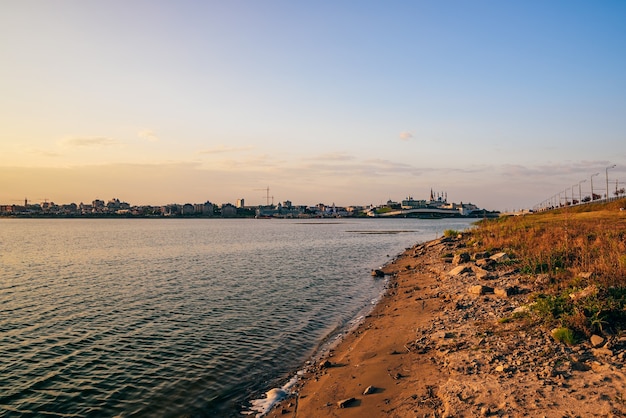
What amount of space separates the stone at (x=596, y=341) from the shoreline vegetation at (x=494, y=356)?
29 millimetres

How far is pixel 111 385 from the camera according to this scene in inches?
543

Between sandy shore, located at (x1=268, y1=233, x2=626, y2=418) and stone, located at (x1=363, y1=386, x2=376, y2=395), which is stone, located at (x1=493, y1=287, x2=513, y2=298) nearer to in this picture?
sandy shore, located at (x1=268, y1=233, x2=626, y2=418)

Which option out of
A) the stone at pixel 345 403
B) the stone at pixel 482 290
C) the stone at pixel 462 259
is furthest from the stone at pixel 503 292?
the stone at pixel 462 259

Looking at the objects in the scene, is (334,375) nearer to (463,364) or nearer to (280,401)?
(280,401)

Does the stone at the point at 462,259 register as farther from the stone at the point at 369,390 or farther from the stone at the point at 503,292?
the stone at the point at 369,390

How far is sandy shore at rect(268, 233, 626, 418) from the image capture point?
9.01m

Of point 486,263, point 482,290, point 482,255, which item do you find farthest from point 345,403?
point 482,255

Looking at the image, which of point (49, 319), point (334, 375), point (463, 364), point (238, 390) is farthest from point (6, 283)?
point (463, 364)

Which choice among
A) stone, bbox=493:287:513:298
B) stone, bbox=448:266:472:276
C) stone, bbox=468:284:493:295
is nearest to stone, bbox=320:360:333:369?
stone, bbox=493:287:513:298

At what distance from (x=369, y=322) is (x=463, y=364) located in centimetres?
948

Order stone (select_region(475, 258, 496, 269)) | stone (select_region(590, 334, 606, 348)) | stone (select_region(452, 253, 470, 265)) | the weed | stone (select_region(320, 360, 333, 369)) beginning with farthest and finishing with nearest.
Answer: stone (select_region(452, 253, 470, 265)) < stone (select_region(475, 258, 496, 269)) < stone (select_region(320, 360, 333, 369)) < the weed < stone (select_region(590, 334, 606, 348))

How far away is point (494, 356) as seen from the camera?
464 inches

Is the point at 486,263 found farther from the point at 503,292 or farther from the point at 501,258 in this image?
the point at 503,292

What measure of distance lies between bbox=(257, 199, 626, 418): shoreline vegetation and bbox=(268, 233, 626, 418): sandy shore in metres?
0.03
